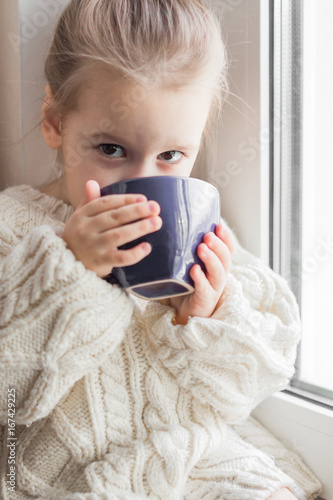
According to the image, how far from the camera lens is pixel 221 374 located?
2.52 feet

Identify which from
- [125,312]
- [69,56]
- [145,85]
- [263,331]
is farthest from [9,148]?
[263,331]

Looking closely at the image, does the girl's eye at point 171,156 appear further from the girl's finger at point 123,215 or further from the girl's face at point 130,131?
the girl's finger at point 123,215

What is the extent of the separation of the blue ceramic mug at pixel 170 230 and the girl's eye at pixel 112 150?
5.7 inches

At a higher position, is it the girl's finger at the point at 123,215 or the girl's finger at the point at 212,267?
the girl's finger at the point at 123,215

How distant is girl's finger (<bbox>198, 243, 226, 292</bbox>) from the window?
25 centimetres

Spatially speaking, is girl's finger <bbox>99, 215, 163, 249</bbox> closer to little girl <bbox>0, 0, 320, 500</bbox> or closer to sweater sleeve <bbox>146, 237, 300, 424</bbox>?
little girl <bbox>0, 0, 320, 500</bbox>

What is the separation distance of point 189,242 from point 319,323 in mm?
418

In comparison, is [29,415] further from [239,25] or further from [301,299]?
[239,25]

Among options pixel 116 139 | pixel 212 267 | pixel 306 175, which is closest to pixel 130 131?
pixel 116 139

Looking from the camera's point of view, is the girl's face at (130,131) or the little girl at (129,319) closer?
the little girl at (129,319)

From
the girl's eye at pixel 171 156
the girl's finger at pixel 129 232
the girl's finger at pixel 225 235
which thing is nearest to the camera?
the girl's finger at pixel 129 232

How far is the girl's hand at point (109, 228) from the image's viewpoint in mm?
636

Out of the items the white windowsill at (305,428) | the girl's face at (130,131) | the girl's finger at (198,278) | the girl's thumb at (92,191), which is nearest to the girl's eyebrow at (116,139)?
the girl's face at (130,131)

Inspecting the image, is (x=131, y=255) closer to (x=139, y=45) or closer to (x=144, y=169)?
(x=144, y=169)
